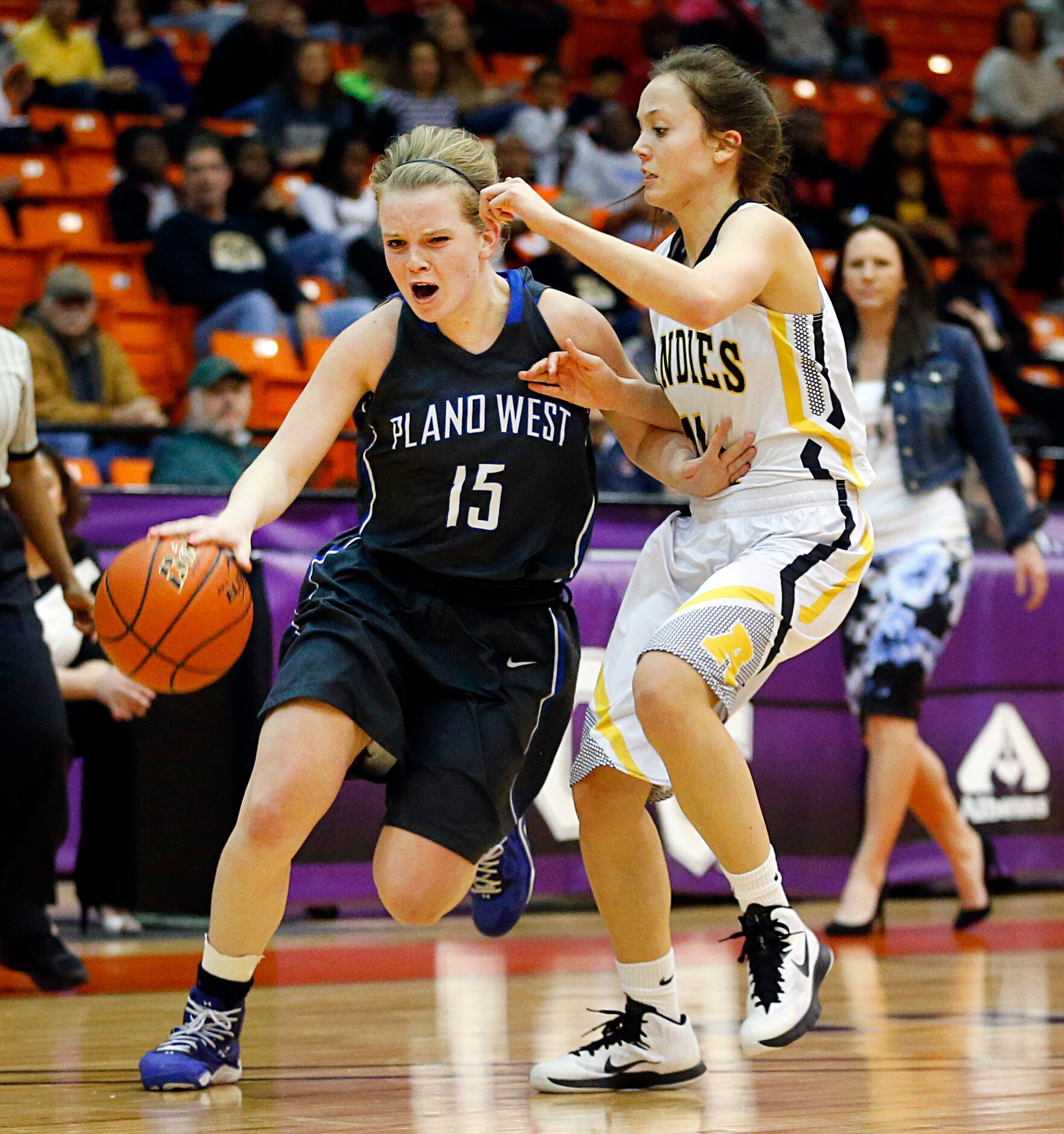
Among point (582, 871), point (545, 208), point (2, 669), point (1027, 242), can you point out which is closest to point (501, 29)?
point (1027, 242)

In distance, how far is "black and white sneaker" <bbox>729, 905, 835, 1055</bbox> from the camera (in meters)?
2.92

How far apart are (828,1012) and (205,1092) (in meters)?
1.66

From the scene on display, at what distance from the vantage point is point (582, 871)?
19.9 feet

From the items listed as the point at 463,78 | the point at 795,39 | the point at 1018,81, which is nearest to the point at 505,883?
the point at 463,78

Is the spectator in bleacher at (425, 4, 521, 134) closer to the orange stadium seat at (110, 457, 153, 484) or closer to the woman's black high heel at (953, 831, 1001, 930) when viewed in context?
the orange stadium seat at (110, 457, 153, 484)

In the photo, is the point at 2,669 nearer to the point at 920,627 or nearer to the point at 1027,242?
the point at 920,627

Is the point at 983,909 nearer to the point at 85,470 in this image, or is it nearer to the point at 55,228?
the point at 85,470

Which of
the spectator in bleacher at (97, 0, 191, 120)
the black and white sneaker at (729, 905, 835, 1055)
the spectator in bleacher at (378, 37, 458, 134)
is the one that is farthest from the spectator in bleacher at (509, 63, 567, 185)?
the black and white sneaker at (729, 905, 835, 1055)

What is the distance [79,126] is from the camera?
10016mm

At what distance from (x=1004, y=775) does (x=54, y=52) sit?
7.03 meters

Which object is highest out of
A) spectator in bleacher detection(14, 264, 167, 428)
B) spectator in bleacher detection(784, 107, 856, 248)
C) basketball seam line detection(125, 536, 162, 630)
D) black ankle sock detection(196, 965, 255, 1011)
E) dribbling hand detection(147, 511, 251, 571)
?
spectator in bleacher detection(784, 107, 856, 248)

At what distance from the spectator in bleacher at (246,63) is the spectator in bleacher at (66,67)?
615mm

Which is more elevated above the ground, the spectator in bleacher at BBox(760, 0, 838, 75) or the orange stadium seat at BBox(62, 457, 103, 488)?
the spectator in bleacher at BBox(760, 0, 838, 75)

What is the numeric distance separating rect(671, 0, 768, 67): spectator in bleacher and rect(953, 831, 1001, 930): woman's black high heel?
7809mm
